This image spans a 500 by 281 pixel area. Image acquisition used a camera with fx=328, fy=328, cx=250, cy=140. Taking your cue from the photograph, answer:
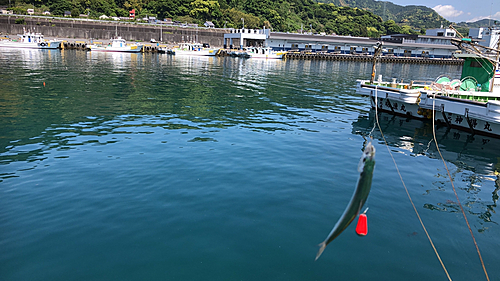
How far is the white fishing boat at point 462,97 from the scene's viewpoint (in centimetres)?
1665

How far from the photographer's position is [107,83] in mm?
28312

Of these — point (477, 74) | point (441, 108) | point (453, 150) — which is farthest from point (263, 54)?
point (453, 150)

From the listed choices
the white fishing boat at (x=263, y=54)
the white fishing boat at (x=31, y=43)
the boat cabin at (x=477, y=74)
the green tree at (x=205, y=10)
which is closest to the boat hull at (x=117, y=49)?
the white fishing boat at (x=31, y=43)

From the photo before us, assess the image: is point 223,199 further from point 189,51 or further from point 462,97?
point 189,51

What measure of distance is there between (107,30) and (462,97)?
108070mm

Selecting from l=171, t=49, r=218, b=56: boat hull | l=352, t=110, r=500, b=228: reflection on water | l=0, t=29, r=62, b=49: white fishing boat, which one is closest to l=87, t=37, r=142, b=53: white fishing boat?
l=0, t=29, r=62, b=49: white fishing boat

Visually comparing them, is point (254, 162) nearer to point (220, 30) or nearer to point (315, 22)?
point (220, 30)

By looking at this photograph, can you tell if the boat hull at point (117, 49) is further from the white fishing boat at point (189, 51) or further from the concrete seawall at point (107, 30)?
the concrete seawall at point (107, 30)

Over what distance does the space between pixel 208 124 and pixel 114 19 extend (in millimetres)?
113969

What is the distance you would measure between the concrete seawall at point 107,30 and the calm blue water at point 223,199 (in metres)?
98.2

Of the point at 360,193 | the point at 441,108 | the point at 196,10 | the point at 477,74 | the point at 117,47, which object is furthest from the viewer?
the point at 196,10

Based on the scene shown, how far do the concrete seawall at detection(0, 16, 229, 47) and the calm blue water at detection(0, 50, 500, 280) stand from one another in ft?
322

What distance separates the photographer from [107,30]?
104m

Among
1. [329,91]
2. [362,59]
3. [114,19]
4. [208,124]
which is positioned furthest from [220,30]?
[208,124]
